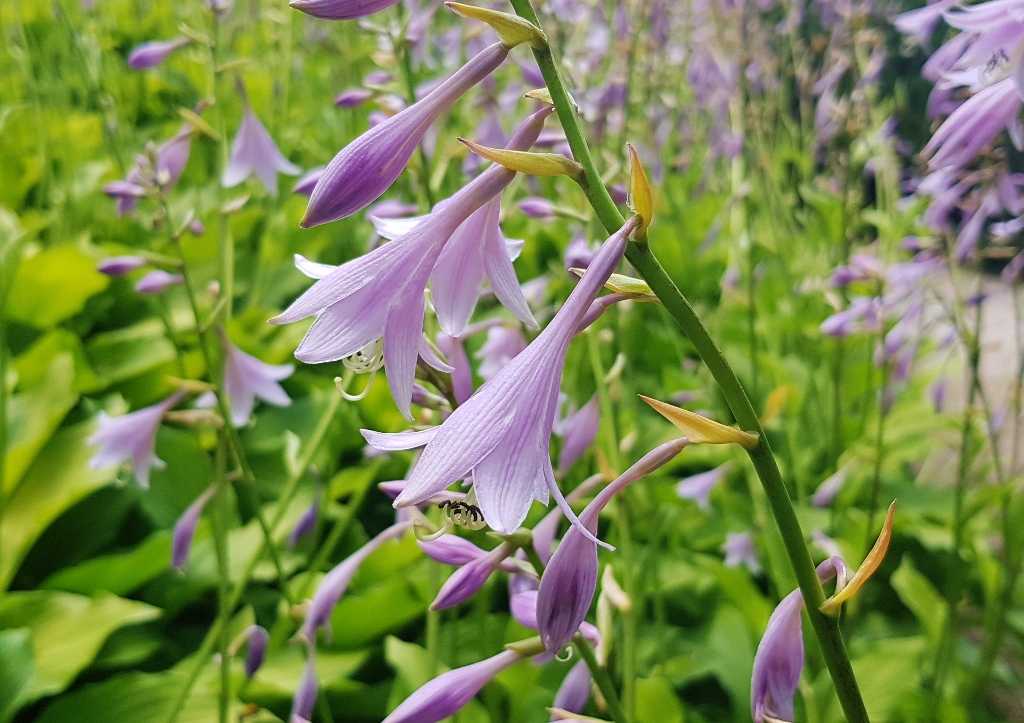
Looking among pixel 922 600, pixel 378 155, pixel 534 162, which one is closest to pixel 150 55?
pixel 378 155

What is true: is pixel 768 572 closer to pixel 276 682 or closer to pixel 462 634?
pixel 462 634

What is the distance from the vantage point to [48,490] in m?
1.77

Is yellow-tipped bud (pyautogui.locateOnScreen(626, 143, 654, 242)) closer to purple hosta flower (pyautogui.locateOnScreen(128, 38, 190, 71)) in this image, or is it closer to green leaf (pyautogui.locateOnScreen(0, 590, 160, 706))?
green leaf (pyautogui.locateOnScreen(0, 590, 160, 706))

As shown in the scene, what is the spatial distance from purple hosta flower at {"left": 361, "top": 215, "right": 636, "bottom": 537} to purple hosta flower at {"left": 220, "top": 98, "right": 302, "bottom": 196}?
1.26m

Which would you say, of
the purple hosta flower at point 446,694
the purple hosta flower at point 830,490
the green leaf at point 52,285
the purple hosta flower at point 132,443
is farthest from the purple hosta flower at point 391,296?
the green leaf at point 52,285

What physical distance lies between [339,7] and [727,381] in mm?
437

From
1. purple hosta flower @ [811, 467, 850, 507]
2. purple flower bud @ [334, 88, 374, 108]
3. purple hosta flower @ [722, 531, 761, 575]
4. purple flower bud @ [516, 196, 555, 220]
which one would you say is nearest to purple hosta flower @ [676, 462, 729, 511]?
purple hosta flower @ [722, 531, 761, 575]

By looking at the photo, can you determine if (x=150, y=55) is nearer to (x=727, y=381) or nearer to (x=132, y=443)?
(x=132, y=443)

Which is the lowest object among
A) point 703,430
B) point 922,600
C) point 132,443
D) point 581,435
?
point 922,600

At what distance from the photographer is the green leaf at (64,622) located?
1419 millimetres

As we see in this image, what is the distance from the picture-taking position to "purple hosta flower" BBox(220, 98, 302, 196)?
1.62m

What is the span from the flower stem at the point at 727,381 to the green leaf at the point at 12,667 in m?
1.27

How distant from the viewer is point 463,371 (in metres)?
0.91

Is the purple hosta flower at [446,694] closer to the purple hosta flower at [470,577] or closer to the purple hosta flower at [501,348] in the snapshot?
the purple hosta flower at [470,577]
